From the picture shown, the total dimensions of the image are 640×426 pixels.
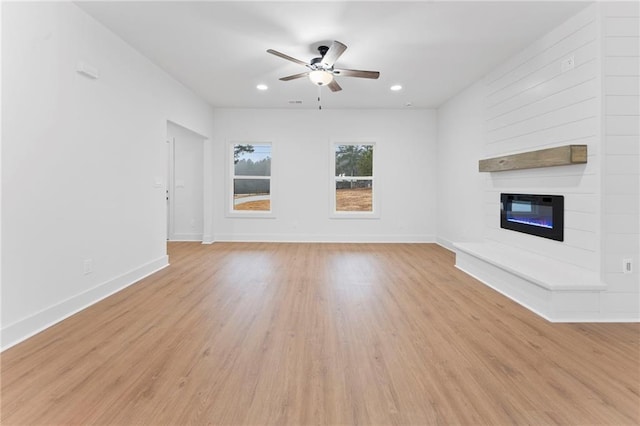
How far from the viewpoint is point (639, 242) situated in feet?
8.64

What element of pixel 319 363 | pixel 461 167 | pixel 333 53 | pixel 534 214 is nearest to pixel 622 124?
pixel 534 214

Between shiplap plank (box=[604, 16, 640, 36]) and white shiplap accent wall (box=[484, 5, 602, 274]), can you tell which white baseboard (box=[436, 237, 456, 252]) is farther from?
shiplap plank (box=[604, 16, 640, 36])

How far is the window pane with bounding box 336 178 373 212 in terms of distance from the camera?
676 centimetres

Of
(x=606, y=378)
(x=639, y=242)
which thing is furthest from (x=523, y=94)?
(x=606, y=378)

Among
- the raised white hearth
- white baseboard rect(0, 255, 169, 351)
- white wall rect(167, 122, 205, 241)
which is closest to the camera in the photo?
white baseboard rect(0, 255, 169, 351)

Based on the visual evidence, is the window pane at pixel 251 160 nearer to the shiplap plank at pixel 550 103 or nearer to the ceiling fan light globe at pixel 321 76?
the ceiling fan light globe at pixel 321 76

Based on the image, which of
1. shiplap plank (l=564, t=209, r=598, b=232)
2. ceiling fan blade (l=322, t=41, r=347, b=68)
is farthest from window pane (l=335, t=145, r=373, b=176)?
shiplap plank (l=564, t=209, r=598, b=232)

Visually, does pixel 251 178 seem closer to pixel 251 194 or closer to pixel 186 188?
pixel 251 194

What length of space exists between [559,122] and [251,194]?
5.37 m

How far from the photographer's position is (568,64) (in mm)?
2967

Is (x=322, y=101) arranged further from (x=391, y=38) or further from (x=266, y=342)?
(x=266, y=342)

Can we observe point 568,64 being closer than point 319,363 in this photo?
No

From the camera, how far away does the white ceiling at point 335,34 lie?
282 centimetres

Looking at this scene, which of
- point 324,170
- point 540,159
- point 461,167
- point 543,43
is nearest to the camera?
point 540,159
